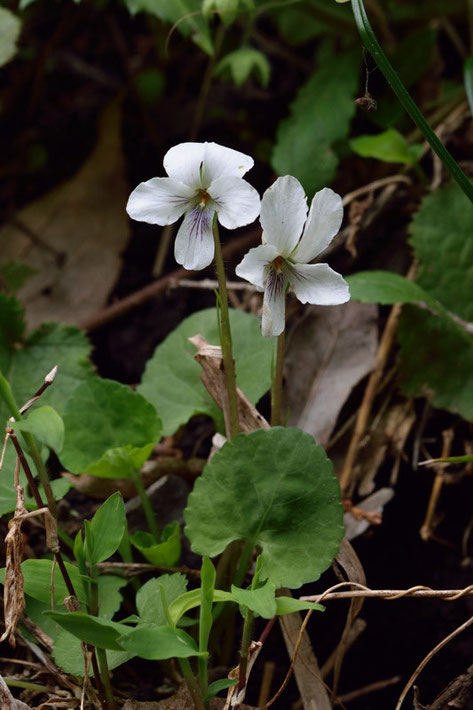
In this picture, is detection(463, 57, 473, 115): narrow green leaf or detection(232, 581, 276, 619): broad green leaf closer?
detection(232, 581, 276, 619): broad green leaf

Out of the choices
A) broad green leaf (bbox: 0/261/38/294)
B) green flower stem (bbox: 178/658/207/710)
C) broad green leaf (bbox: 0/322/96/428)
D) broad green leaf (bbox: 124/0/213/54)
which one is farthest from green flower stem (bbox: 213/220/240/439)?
broad green leaf (bbox: 0/261/38/294)

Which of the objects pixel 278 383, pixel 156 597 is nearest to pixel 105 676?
pixel 156 597

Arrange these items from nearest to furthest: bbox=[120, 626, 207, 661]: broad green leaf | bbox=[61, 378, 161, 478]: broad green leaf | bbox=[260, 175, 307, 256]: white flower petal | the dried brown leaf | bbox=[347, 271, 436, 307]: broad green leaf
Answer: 1. bbox=[120, 626, 207, 661]: broad green leaf
2. bbox=[260, 175, 307, 256]: white flower petal
3. bbox=[61, 378, 161, 478]: broad green leaf
4. bbox=[347, 271, 436, 307]: broad green leaf
5. the dried brown leaf

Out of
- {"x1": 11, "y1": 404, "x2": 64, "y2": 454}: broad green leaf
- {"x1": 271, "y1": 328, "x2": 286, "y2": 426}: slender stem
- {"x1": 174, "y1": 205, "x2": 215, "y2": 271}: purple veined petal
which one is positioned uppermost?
{"x1": 174, "y1": 205, "x2": 215, "y2": 271}: purple veined petal

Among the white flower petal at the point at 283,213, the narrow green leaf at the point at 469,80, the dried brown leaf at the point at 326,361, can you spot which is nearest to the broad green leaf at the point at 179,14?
the narrow green leaf at the point at 469,80

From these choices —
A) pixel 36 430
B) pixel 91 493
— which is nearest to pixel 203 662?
pixel 36 430

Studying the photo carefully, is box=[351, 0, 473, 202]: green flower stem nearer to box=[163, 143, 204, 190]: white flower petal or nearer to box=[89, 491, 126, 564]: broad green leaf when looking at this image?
box=[163, 143, 204, 190]: white flower petal

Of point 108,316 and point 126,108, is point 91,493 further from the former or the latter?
point 126,108
